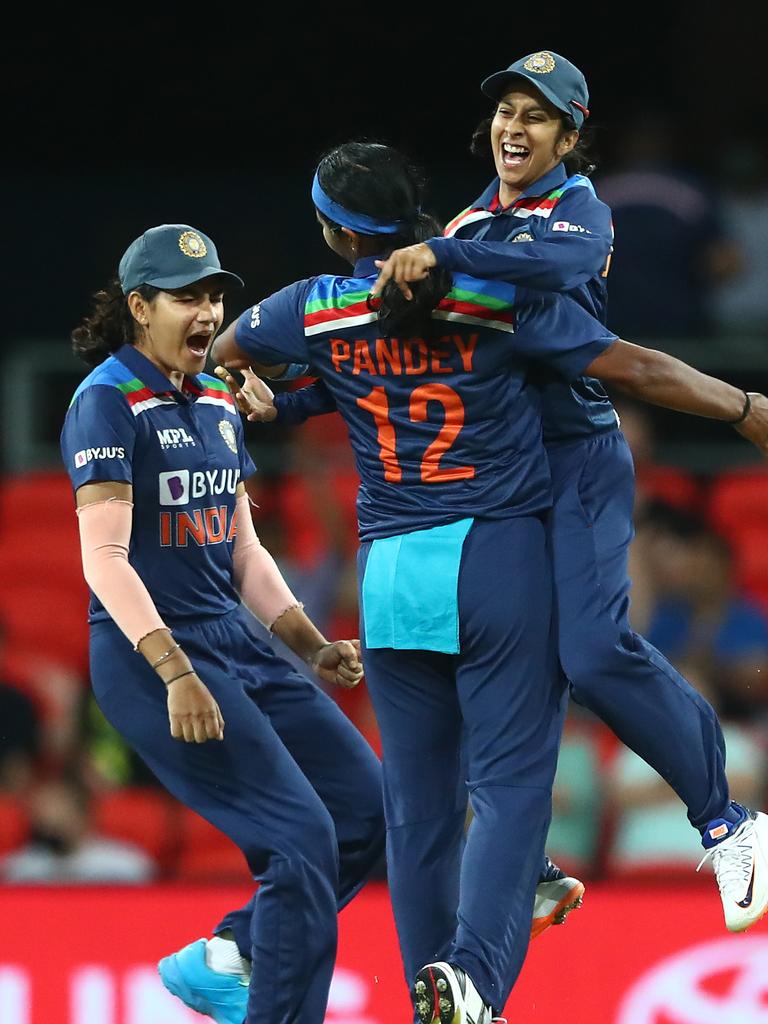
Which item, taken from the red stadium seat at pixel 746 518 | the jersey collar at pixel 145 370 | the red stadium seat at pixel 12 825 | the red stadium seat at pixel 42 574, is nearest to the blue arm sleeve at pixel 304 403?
the jersey collar at pixel 145 370

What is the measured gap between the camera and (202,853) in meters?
6.75

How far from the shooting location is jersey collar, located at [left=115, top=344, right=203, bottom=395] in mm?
4324

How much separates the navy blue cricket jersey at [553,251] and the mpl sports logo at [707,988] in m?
1.81

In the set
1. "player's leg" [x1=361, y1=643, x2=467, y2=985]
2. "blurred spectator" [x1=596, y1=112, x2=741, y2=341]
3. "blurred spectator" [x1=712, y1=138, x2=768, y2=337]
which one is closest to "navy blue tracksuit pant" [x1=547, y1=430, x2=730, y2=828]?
"player's leg" [x1=361, y1=643, x2=467, y2=985]

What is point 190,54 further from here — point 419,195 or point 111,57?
point 419,195

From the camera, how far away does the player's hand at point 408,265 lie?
12.1 ft

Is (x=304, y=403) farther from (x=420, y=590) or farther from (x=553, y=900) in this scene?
(x=553, y=900)

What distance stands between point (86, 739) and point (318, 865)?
2852 millimetres

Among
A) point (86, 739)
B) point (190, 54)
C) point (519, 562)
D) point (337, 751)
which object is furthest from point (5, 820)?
point (190, 54)

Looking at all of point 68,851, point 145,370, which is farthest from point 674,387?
point 68,851

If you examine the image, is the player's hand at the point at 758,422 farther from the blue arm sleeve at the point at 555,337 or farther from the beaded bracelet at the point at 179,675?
the beaded bracelet at the point at 179,675

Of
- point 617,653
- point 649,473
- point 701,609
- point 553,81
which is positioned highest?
point 553,81

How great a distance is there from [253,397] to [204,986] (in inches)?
58.2

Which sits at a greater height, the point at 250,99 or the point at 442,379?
the point at 250,99
